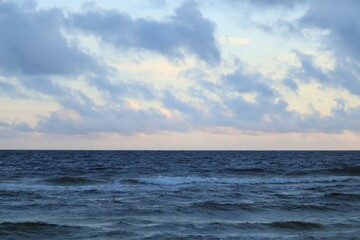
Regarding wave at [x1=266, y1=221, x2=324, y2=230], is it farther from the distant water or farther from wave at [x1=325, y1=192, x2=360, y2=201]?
wave at [x1=325, y1=192, x2=360, y2=201]

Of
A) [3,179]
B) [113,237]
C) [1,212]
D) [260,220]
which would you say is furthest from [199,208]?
[3,179]

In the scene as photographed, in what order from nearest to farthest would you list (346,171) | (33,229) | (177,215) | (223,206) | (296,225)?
(33,229) < (296,225) < (177,215) < (223,206) < (346,171)

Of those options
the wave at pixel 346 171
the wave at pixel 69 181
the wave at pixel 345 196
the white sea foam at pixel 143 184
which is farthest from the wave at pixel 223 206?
the wave at pixel 346 171

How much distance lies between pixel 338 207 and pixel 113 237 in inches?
480

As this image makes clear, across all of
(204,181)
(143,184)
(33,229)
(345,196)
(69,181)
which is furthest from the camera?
(204,181)

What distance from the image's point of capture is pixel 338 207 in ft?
76.2

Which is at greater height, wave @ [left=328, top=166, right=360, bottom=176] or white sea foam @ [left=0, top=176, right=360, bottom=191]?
wave @ [left=328, top=166, right=360, bottom=176]

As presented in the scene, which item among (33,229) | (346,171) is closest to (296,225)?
(33,229)

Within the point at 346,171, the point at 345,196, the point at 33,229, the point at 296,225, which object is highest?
the point at 346,171

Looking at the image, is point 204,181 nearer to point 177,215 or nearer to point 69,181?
point 69,181

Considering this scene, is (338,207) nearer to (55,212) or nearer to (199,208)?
(199,208)

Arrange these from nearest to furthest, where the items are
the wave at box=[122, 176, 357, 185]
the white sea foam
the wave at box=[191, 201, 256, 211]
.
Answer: the wave at box=[191, 201, 256, 211], the white sea foam, the wave at box=[122, 176, 357, 185]

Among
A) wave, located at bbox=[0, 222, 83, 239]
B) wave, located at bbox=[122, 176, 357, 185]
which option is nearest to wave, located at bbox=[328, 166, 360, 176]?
wave, located at bbox=[122, 176, 357, 185]

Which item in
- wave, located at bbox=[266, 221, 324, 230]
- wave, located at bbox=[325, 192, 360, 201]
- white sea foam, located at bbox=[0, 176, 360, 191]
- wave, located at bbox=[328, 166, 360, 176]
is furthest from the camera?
wave, located at bbox=[328, 166, 360, 176]
